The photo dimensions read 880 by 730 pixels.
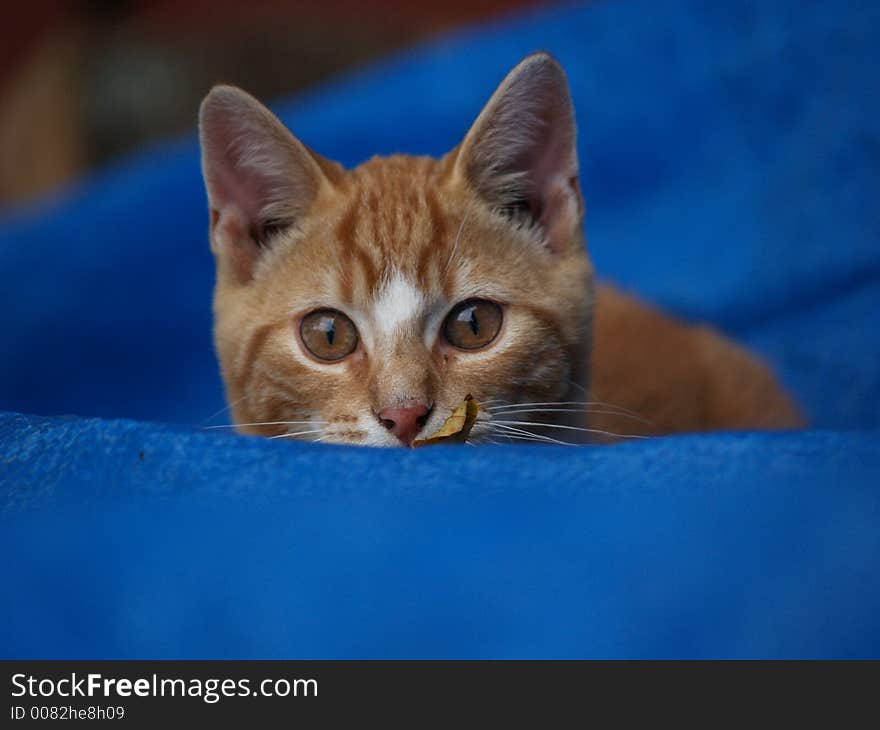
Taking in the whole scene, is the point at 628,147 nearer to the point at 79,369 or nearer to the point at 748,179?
the point at 748,179

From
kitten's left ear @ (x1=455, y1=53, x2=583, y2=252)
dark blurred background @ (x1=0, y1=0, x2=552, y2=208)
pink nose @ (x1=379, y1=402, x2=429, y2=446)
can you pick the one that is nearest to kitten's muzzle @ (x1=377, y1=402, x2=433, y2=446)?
pink nose @ (x1=379, y1=402, x2=429, y2=446)

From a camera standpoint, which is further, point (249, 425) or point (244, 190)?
point (244, 190)

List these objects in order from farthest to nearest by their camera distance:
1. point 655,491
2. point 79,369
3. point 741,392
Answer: point 79,369 < point 741,392 < point 655,491

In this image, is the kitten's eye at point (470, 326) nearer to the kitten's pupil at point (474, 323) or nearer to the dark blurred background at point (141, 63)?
the kitten's pupil at point (474, 323)

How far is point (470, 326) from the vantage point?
1.33 m

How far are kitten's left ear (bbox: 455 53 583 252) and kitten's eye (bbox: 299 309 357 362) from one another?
1.05ft

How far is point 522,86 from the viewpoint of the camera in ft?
4.44

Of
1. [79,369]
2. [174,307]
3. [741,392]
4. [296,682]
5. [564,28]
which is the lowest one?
[296,682]

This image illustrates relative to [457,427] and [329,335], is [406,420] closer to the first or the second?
[457,427]

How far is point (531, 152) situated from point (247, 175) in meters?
0.47

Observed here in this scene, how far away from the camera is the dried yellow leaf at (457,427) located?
1.20 m

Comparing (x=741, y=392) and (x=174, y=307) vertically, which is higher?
(x=174, y=307)

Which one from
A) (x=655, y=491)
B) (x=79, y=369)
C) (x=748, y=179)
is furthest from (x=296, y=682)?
(x=748, y=179)

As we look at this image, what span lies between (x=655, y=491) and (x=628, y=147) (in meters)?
1.90
